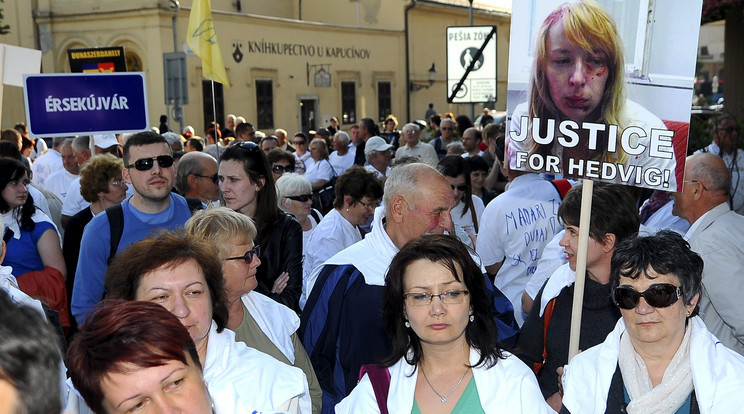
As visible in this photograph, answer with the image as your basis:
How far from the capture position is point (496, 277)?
5.59 metres

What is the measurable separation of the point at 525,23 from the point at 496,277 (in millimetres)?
→ 2400

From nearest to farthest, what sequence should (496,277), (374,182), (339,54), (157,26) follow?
(496,277), (374,182), (157,26), (339,54)

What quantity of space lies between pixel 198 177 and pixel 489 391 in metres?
4.17

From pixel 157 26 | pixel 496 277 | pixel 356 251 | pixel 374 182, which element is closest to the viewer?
pixel 356 251

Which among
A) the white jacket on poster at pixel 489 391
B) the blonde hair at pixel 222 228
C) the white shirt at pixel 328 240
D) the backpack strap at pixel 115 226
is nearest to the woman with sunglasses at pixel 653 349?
the white jacket on poster at pixel 489 391

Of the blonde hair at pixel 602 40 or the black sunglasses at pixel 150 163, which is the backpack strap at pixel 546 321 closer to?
the blonde hair at pixel 602 40

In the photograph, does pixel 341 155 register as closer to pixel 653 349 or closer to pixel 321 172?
pixel 321 172

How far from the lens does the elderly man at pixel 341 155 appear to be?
1335 centimetres

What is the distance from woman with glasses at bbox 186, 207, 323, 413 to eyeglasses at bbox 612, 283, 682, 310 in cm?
153

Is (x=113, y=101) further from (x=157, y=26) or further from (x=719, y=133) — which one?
(x=157, y=26)

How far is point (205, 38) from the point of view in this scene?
6977mm

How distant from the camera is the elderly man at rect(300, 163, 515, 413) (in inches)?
146

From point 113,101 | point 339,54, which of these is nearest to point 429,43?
point 339,54

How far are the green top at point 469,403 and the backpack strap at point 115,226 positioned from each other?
2215mm
